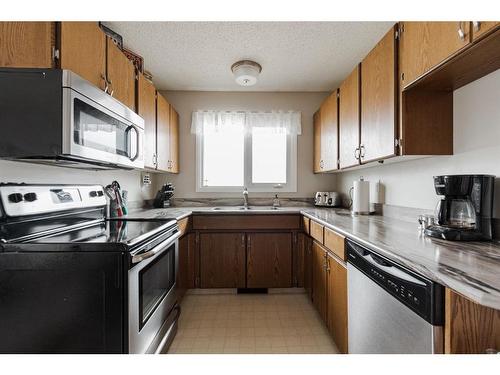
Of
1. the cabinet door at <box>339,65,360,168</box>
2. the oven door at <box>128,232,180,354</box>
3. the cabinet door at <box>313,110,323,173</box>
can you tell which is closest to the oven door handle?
the oven door at <box>128,232,180,354</box>

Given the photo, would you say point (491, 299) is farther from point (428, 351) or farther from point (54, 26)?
point (54, 26)

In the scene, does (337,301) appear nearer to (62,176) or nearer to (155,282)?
(155,282)

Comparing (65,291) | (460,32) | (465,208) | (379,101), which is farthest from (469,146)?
(65,291)

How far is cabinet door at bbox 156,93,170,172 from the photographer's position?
2498 millimetres

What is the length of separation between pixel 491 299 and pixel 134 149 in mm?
1791

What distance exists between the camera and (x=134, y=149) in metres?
1.69

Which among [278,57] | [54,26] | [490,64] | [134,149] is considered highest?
[278,57]

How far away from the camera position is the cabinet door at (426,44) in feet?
3.31

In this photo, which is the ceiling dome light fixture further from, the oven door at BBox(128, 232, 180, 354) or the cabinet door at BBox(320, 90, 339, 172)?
the oven door at BBox(128, 232, 180, 354)

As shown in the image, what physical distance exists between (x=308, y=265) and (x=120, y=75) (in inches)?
86.1

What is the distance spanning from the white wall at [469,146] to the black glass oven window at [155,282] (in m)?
1.70

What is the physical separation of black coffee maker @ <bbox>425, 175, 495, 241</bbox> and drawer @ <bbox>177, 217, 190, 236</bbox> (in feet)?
5.81

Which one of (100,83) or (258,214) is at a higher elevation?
(100,83)
